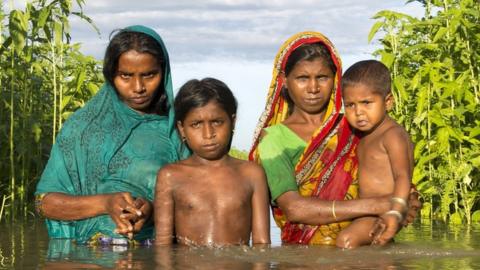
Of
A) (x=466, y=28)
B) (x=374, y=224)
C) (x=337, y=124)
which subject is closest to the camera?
(x=374, y=224)

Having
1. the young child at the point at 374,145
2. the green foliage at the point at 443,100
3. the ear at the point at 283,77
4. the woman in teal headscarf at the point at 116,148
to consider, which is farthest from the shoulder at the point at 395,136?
the green foliage at the point at 443,100

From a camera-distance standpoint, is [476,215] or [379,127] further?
[476,215]

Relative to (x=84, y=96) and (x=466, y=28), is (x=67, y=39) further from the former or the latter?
(x=466, y=28)

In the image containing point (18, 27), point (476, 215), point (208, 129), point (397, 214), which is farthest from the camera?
point (476, 215)

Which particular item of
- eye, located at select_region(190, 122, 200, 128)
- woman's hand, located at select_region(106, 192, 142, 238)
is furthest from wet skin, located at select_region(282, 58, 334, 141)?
woman's hand, located at select_region(106, 192, 142, 238)

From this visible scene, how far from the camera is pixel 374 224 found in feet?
18.0

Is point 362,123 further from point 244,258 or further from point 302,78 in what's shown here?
point 244,258

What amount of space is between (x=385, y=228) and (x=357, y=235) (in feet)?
0.59

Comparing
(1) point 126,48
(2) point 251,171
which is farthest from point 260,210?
(1) point 126,48

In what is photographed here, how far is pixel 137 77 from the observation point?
5.59 meters

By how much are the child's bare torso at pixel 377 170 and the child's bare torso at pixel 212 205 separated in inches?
27.3

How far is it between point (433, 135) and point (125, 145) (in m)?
4.24

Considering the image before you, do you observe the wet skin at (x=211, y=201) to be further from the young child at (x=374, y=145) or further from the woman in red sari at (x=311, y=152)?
the young child at (x=374, y=145)

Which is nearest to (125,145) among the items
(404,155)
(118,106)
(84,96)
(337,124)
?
(118,106)
